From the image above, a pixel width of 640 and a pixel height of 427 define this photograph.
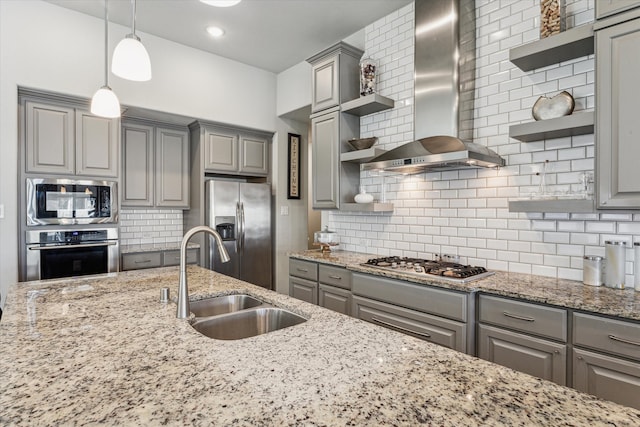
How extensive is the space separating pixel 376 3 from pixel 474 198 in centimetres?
195

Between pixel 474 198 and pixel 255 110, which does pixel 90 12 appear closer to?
pixel 255 110

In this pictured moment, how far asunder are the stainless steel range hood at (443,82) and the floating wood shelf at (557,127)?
1.01 ft

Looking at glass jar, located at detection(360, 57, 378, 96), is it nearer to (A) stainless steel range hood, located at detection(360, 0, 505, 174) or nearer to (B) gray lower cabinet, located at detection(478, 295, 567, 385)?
(A) stainless steel range hood, located at detection(360, 0, 505, 174)

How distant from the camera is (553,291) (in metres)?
1.85

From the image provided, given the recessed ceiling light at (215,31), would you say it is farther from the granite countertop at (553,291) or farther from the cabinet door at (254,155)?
the granite countertop at (553,291)

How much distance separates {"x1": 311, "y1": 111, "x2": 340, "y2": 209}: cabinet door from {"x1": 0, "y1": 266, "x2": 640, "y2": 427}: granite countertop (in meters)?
2.20

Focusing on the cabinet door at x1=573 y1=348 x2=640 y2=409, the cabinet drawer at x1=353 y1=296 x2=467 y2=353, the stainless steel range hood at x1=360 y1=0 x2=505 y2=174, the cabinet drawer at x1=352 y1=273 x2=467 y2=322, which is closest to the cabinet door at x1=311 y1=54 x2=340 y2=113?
the stainless steel range hood at x1=360 y1=0 x2=505 y2=174

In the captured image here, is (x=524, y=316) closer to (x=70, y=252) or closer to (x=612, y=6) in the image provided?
(x=612, y=6)

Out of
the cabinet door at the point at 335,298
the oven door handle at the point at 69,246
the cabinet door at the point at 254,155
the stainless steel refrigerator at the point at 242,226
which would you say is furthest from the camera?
the cabinet door at the point at 254,155

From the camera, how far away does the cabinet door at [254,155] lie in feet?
14.9

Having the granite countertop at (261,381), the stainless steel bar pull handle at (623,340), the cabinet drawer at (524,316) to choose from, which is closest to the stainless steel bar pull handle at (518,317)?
the cabinet drawer at (524,316)

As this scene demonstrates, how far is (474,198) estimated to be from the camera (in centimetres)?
265

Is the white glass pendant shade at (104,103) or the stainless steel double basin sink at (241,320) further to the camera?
the white glass pendant shade at (104,103)

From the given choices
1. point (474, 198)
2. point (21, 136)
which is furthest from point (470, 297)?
point (21, 136)
